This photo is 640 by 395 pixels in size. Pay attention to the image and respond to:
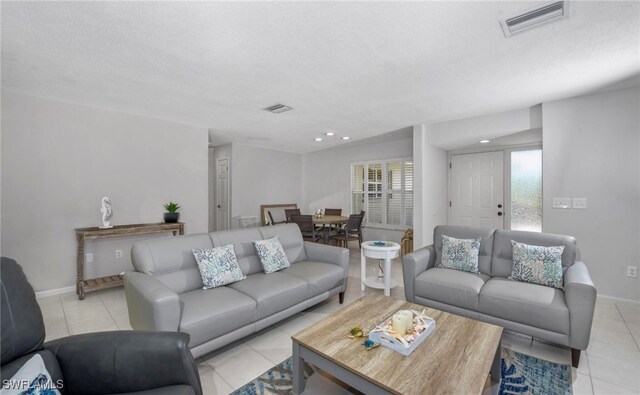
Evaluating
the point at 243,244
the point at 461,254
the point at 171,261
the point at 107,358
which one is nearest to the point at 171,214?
the point at 243,244

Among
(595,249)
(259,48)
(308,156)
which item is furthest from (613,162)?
(308,156)

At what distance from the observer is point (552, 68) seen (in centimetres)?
255

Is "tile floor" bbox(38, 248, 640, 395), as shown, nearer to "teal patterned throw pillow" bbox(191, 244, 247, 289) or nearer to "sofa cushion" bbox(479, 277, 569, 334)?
"sofa cushion" bbox(479, 277, 569, 334)

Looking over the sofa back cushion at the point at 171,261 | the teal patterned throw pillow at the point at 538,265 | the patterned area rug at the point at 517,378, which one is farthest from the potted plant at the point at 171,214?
the teal patterned throw pillow at the point at 538,265

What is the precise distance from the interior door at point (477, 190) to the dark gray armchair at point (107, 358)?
5371mm

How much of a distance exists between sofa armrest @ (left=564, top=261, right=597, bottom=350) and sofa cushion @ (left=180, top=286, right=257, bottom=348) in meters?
2.34

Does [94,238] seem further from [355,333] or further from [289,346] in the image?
[355,333]

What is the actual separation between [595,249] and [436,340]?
306cm

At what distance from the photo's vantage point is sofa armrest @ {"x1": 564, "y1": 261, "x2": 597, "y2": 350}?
75.8 inches

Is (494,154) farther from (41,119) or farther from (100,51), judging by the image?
(41,119)

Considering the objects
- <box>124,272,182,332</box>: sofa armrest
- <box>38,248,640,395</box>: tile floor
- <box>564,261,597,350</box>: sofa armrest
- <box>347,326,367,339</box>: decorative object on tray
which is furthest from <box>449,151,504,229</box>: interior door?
<box>124,272,182,332</box>: sofa armrest

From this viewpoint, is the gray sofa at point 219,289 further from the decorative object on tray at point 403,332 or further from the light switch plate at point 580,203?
the light switch plate at point 580,203

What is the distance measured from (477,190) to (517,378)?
4014 millimetres

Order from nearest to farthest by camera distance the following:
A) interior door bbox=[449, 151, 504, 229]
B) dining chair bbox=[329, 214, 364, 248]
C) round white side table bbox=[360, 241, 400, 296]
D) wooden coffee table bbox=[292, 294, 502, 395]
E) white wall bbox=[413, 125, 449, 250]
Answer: wooden coffee table bbox=[292, 294, 502, 395], round white side table bbox=[360, 241, 400, 296], white wall bbox=[413, 125, 449, 250], interior door bbox=[449, 151, 504, 229], dining chair bbox=[329, 214, 364, 248]
